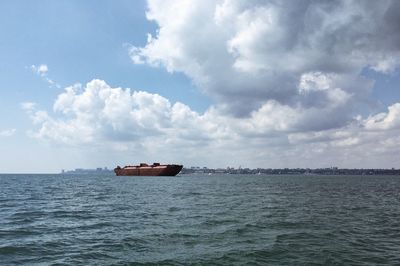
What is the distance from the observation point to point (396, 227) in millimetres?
29438

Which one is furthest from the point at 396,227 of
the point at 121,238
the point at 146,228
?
the point at 121,238

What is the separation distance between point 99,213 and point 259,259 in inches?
877

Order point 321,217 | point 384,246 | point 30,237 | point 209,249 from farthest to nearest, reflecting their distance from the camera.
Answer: point 321,217 < point 30,237 < point 384,246 < point 209,249

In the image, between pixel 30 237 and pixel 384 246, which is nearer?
pixel 384 246

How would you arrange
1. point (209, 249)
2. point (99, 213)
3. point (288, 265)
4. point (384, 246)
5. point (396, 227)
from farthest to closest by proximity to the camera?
point (99, 213)
point (396, 227)
point (384, 246)
point (209, 249)
point (288, 265)

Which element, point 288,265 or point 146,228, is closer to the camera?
point 288,265

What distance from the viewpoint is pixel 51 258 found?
727 inches

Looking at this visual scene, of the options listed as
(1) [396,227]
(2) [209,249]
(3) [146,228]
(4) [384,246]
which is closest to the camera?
(2) [209,249]

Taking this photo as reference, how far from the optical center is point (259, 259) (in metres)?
18.2

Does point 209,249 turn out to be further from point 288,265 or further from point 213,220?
point 213,220

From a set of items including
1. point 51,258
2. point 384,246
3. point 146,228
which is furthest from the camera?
point 146,228

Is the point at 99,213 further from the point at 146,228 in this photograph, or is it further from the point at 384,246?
the point at 384,246

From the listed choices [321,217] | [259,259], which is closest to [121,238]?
[259,259]

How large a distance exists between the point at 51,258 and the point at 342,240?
56.7 ft
